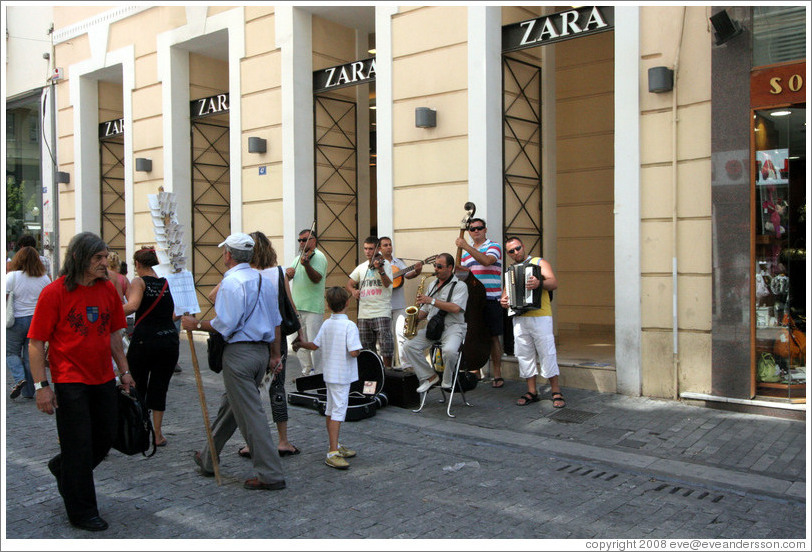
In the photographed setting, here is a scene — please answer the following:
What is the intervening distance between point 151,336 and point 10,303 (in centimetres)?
330

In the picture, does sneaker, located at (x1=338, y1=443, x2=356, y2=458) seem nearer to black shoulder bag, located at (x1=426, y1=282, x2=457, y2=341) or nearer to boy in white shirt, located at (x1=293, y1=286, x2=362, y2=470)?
boy in white shirt, located at (x1=293, y1=286, x2=362, y2=470)

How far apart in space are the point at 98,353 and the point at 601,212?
9.11 metres

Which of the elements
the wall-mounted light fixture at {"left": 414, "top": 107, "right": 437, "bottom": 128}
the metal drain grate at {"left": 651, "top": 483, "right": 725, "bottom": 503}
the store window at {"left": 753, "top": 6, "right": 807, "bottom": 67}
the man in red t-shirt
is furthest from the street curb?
the store window at {"left": 753, "top": 6, "right": 807, "bottom": 67}

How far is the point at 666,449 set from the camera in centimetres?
643

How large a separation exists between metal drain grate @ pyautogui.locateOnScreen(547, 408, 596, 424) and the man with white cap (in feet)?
10.7

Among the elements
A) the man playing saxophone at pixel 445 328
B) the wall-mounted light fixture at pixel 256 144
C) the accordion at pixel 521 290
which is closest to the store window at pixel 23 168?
the wall-mounted light fixture at pixel 256 144

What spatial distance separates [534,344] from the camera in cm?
803

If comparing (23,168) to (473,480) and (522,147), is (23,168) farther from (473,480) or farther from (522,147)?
(473,480)

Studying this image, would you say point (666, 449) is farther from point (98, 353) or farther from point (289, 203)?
point (289, 203)

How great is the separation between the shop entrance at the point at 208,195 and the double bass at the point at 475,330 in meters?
7.75

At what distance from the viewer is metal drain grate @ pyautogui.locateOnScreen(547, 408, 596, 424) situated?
24.2 feet


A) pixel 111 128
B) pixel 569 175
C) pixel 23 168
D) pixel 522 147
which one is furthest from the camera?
pixel 23 168

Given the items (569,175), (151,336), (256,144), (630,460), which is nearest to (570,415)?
(630,460)

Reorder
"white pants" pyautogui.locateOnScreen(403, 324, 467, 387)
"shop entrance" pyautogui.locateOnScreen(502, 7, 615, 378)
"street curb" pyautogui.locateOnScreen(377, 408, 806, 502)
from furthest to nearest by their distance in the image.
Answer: "shop entrance" pyautogui.locateOnScreen(502, 7, 615, 378) → "white pants" pyautogui.locateOnScreen(403, 324, 467, 387) → "street curb" pyautogui.locateOnScreen(377, 408, 806, 502)
